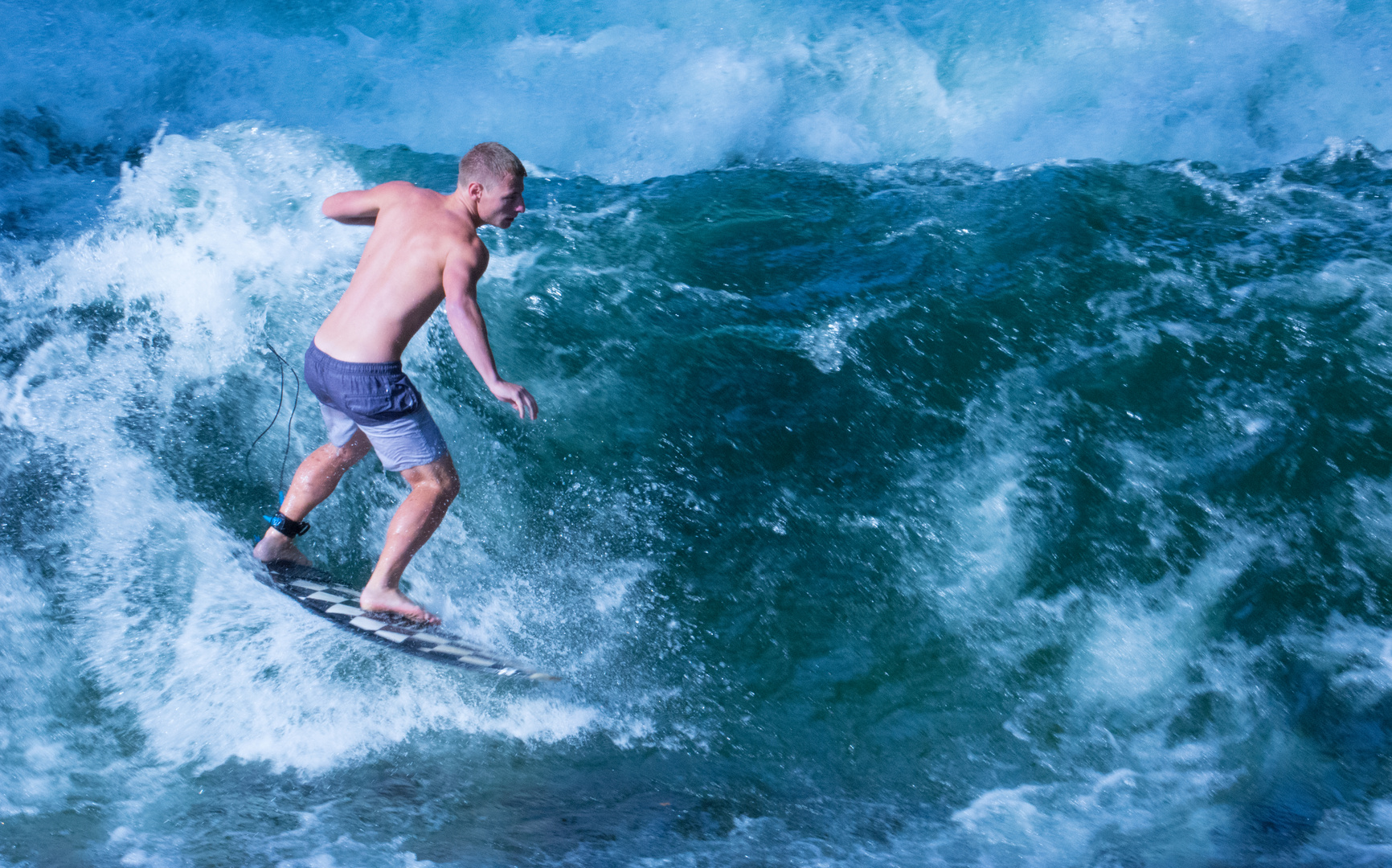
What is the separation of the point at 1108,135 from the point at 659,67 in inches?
156

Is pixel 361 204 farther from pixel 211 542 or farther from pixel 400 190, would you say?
pixel 211 542

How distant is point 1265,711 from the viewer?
4469mm

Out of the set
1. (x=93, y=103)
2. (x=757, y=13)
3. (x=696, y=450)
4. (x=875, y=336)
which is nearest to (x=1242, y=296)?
(x=875, y=336)

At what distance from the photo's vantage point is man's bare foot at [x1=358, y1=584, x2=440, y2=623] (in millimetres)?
3842

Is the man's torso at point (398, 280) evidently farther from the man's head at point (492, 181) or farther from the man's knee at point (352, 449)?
the man's knee at point (352, 449)

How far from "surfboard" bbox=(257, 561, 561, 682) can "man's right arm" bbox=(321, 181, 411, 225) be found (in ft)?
4.88

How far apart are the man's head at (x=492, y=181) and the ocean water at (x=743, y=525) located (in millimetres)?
1984

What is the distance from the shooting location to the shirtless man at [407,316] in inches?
135

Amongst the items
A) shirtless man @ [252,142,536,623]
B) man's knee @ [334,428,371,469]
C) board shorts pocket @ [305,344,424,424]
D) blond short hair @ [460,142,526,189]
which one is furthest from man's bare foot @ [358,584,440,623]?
blond short hair @ [460,142,526,189]

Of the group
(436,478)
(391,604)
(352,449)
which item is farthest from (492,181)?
(391,604)

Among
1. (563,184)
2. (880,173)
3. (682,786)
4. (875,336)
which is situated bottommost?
(682,786)

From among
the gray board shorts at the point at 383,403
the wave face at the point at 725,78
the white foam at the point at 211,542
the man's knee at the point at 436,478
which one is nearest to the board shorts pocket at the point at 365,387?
the gray board shorts at the point at 383,403

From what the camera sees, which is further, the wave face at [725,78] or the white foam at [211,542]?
the wave face at [725,78]

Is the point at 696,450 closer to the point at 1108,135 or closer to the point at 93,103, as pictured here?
the point at 1108,135
